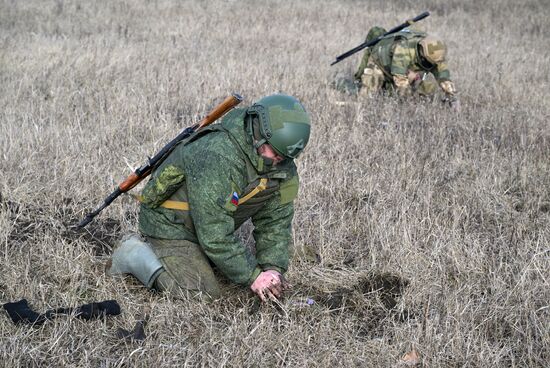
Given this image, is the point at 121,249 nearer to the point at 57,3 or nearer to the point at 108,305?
the point at 108,305

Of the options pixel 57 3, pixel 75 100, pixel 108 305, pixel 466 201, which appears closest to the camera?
pixel 108 305

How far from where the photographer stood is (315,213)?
483cm

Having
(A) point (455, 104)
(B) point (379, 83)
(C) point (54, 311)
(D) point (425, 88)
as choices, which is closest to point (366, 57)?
(B) point (379, 83)

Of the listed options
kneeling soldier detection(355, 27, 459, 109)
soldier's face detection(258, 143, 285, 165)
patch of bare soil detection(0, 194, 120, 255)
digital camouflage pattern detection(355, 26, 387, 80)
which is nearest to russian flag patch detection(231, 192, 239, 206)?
soldier's face detection(258, 143, 285, 165)

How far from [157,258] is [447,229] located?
202 centimetres

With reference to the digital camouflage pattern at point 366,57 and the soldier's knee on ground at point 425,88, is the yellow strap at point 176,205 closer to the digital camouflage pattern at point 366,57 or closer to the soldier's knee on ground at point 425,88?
the soldier's knee on ground at point 425,88

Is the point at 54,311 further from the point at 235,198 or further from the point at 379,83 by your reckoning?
the point at 379,83

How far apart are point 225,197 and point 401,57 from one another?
571cm

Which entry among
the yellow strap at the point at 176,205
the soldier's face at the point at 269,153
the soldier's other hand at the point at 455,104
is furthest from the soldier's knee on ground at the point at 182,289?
the soldier's other hand at the point at 455,104

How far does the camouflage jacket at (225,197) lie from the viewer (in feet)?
11.4

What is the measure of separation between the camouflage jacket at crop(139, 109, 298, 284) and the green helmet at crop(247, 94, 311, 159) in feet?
0.46

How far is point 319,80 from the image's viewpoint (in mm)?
9094

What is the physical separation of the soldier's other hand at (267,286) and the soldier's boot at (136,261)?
578 mm

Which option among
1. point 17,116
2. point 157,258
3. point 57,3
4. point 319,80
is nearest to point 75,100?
point 17,116
